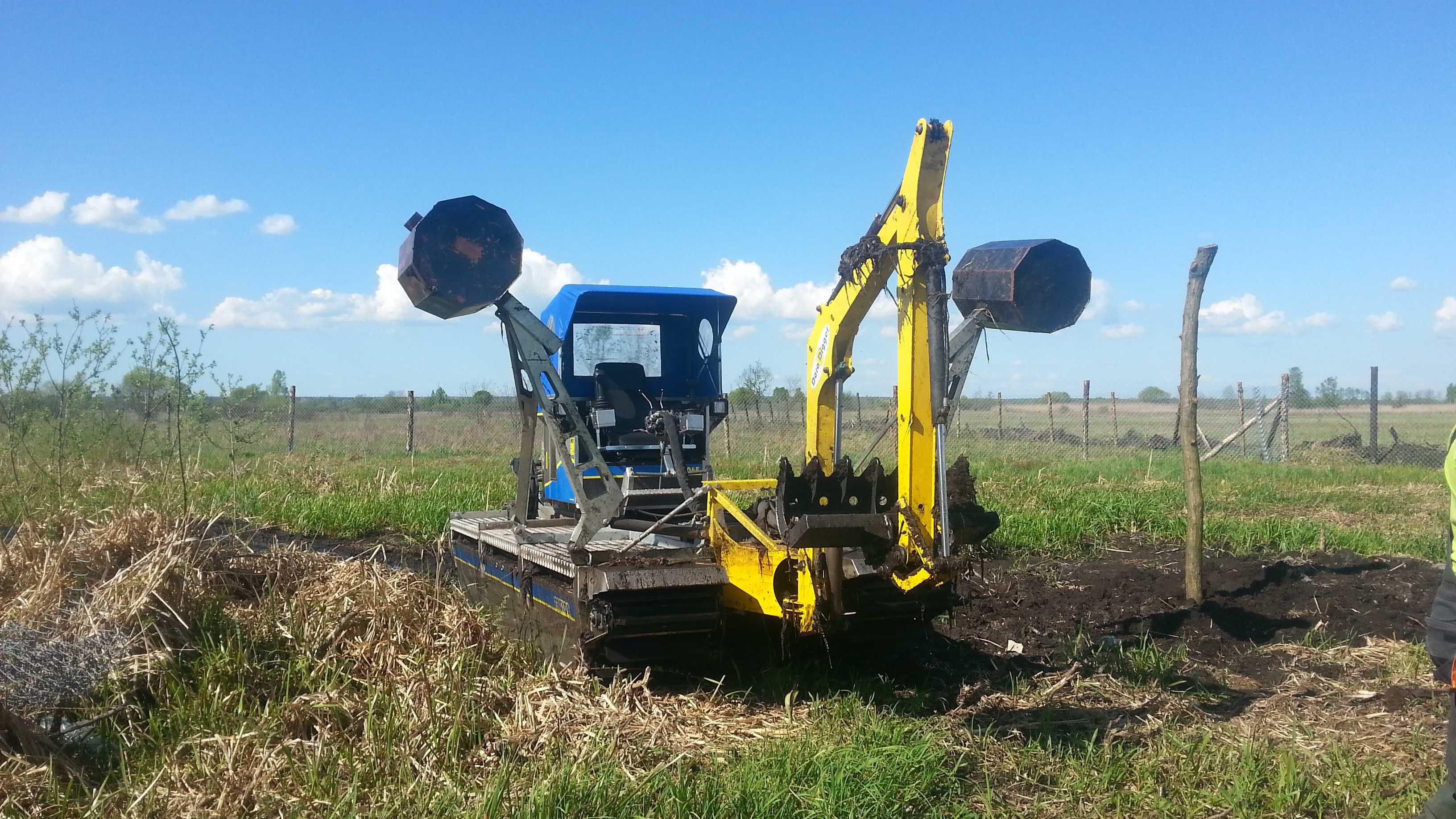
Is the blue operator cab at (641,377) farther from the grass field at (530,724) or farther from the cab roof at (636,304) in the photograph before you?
the grass field at (530,724)

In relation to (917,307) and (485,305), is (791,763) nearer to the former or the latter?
(917,307)

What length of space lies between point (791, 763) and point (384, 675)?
257 centimetres

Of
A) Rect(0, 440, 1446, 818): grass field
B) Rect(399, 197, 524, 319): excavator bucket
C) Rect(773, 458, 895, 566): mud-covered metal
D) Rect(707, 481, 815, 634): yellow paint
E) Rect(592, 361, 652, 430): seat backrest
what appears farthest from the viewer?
Rect(592, 361, 652, 430): seat backrest

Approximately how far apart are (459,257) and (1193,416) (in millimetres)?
5721

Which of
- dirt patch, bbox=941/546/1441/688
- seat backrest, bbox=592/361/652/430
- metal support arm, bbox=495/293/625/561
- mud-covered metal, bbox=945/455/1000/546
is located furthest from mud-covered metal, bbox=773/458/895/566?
seat backrest, bbox=592/361/652/430

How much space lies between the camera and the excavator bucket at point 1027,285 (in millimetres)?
5055

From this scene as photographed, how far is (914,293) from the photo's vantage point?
200 inches

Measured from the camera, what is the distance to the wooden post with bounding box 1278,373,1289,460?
18.8 meters

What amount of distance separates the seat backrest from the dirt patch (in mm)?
3006

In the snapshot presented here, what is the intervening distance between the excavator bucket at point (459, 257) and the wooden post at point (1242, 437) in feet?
54.0

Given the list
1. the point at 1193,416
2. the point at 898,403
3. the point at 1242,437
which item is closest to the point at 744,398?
the point at 1242,437

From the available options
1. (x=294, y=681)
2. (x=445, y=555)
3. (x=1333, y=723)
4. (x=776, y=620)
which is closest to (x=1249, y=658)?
(x=1333, y=723)

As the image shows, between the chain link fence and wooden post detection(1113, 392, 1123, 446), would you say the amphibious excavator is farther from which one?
wooden post detection(1113, 392, 1123, 446)

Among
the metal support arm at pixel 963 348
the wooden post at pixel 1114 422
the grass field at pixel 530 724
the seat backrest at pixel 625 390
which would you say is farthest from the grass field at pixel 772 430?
the metal support arm at pixel 963 348
